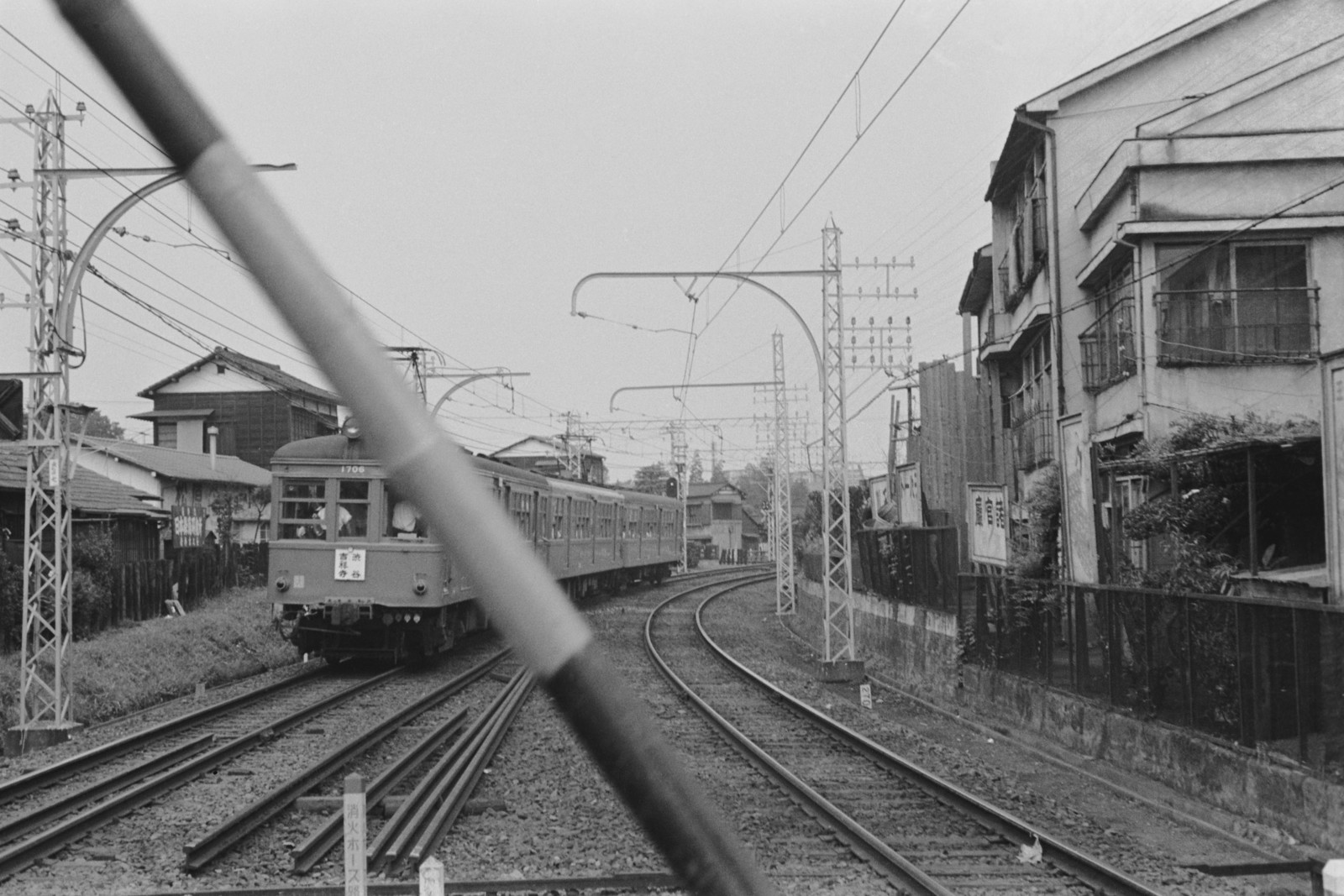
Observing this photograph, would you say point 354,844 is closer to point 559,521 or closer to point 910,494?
point 910,494

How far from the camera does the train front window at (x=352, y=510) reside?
15.5 meters

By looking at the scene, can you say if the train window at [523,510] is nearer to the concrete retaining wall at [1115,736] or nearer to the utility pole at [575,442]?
the concrete retaining wall at [1115,736]

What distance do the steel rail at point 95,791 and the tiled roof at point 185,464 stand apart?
19823mm

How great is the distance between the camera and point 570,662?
3.12 feet

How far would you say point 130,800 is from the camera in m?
8.28

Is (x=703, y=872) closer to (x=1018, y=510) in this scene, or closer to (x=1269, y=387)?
(x=1269, y=387)

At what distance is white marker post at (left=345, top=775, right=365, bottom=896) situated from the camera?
4816 mm

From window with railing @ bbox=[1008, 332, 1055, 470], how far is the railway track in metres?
7.14

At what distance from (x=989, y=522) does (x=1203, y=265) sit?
377 centimetres

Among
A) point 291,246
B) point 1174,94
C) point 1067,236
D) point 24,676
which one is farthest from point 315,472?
point 291,246

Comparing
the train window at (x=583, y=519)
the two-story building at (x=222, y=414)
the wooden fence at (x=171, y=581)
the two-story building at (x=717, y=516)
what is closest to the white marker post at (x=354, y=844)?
the wooden fence at (x=171, y=581)

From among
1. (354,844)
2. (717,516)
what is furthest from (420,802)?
(717,516)

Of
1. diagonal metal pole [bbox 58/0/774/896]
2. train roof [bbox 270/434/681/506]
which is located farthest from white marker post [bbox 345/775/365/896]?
train roof [bbox 270/434/681/506]

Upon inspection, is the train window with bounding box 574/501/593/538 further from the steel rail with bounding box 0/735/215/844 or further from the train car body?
the steel rail with bounding box 0/735/215/844
